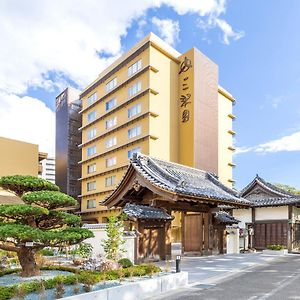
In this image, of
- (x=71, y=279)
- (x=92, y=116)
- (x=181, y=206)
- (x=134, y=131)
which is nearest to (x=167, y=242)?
(x=181, y=206)

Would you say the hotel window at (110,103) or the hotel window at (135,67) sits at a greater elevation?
the hotel window at (135,67)

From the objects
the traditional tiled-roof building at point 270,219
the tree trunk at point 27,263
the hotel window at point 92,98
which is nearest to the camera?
the tree trunk at point 27,263

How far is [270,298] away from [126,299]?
15.0 feet

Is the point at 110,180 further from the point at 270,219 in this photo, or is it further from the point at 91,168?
the point at 270,219

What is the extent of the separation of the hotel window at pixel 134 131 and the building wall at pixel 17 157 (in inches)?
515

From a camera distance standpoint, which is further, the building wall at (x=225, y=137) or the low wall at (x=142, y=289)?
the building wall at (x=225, y=137)

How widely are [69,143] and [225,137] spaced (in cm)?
2968

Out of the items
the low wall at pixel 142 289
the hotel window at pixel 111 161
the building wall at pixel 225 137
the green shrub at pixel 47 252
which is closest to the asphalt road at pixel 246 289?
the low wall at pixel 142 289

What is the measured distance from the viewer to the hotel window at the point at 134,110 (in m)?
46.8

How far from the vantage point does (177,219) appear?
44.3 meters

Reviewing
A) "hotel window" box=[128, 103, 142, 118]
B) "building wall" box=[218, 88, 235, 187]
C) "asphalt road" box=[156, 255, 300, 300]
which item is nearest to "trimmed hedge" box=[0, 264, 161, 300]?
"asphalt road" box=[156, 255, 300, 300]

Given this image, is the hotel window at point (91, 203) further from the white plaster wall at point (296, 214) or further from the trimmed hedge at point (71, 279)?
the trimmed hedge at point (71, 279)

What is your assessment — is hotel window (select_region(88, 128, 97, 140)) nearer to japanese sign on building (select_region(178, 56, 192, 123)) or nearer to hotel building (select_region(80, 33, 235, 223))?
hotel building (select_region(80, 33, 235, 223))

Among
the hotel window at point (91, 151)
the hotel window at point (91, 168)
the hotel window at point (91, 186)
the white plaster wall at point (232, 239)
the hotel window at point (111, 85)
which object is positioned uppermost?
the hotel window at point (111, 85)
